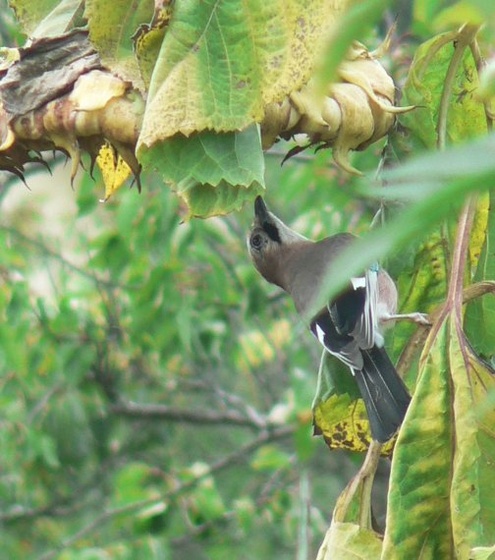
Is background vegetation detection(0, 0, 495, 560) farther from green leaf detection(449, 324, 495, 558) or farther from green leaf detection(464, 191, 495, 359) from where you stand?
green leaf detection(449, 324, 495, 558)

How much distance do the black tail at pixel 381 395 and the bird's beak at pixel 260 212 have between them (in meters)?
1.07

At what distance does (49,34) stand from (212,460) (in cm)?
592

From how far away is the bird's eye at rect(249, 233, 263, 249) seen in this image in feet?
14.5

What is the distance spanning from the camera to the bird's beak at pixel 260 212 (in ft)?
12.9

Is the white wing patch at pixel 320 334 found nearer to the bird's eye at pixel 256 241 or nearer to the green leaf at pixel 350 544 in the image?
the bird's eye at pixel 256 241

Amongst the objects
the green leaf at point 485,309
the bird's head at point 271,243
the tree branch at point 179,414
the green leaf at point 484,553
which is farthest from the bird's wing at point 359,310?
the tree branch at point 179,414

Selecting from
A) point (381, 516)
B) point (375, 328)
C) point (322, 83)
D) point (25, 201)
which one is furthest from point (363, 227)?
point (322, 83)

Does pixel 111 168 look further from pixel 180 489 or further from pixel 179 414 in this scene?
pixel 179 414

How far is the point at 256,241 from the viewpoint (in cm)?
445

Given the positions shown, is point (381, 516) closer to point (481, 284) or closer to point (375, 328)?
point (375, 328)

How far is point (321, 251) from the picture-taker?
3.93 metres

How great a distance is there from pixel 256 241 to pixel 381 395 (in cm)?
220

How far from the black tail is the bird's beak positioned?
1.07m

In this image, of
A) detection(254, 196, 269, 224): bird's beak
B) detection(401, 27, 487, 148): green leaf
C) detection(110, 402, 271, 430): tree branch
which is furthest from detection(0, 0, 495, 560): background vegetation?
detection(401, 27, 487, 148): green leaf
